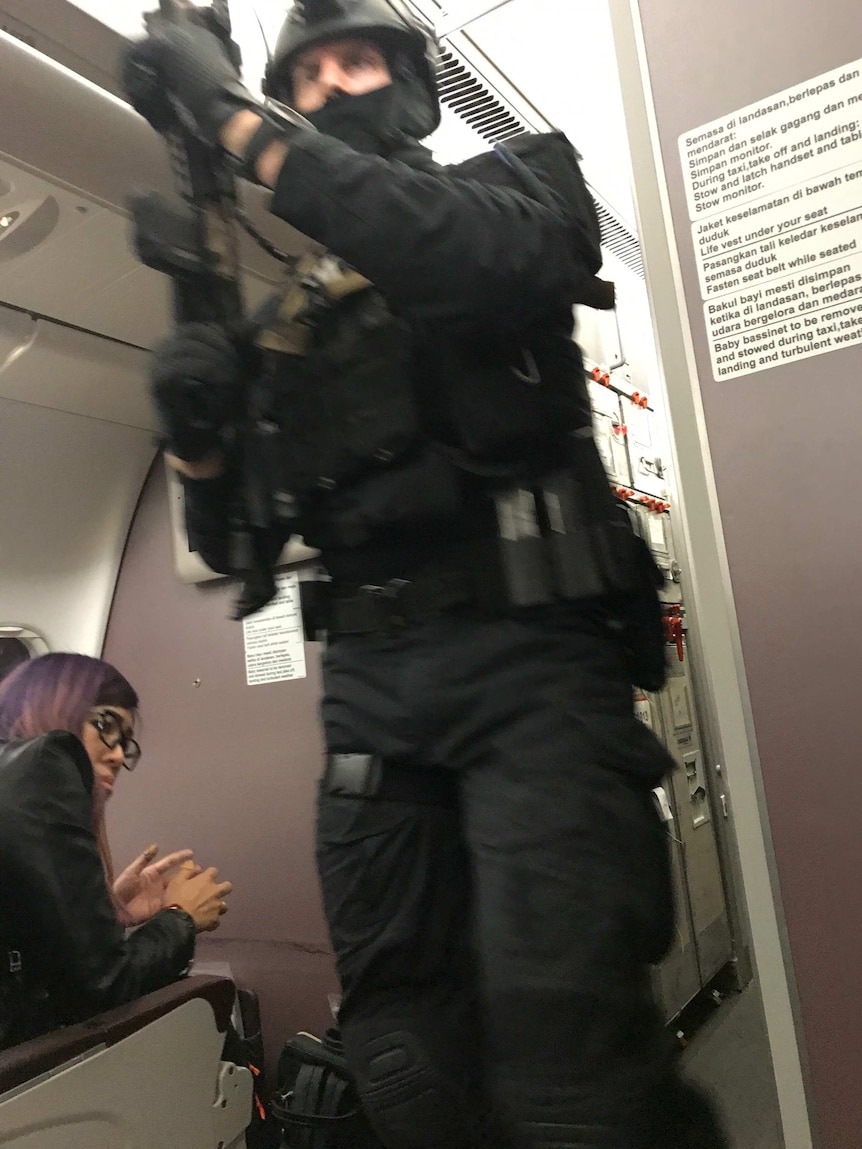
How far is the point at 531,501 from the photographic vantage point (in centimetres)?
94

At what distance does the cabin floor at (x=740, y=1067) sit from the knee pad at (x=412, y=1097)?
3.94ft

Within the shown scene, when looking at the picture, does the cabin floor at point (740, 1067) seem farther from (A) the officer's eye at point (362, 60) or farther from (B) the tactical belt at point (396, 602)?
(A) the officer's eye at point (362, 60)

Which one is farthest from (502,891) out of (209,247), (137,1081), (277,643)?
(277,643)

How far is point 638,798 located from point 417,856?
0.94 feet

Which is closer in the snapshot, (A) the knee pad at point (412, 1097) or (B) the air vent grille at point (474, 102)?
Answer: (A) the knee pad at point (412, 1097)

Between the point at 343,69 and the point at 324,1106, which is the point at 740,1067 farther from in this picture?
the point at 343,69

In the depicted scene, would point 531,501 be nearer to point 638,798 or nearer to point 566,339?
point 566,339

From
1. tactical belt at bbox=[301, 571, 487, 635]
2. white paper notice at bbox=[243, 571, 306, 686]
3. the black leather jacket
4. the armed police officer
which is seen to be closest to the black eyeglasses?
the black leather jacket

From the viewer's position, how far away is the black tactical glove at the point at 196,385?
3.22ft

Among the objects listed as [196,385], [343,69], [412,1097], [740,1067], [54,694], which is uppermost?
[343,69]

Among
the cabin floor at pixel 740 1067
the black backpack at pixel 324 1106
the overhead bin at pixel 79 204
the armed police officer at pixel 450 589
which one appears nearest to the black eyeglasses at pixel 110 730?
the overhead bin at pixel 79 204

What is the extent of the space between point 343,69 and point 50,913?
1.56m

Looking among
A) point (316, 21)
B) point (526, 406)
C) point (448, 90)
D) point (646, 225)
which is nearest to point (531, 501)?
point (526, 406)

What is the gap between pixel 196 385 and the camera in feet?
3.24
